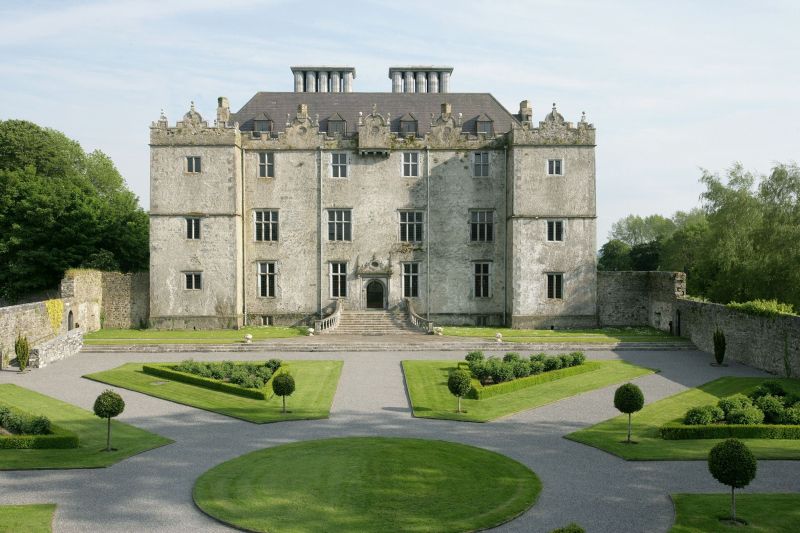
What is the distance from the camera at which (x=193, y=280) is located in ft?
156

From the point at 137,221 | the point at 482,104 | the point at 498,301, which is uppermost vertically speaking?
the point at 482,104

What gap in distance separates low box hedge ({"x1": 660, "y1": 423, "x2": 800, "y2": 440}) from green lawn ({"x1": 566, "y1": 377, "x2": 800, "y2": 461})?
0.20m

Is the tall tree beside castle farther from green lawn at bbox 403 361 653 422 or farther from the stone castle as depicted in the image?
green lawn at bbox 403 361 653 422

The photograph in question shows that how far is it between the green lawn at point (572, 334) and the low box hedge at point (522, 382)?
25.3ft

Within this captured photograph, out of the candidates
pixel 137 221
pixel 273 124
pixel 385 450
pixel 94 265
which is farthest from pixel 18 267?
pixel 385 450

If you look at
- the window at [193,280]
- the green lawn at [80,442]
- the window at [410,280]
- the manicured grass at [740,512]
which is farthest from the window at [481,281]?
the manicured grass at [740,512]

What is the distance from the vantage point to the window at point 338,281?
49344 mm

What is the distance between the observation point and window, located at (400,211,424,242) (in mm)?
49406

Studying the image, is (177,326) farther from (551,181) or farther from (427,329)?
(551,181)

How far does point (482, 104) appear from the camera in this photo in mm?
53250

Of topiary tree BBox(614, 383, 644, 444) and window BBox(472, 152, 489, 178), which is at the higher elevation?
window BBox(472, 152, 489, 178)

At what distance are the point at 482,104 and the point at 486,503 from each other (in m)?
42.5

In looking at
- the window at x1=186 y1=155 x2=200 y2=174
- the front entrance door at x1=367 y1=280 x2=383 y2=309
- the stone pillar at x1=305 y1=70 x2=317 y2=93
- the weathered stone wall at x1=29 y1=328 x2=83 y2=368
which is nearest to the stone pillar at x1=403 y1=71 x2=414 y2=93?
the stone pillar at x1=305 y1=70 x2=317 y2=93

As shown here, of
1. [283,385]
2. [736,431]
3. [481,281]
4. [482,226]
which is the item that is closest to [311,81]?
[482,226]
